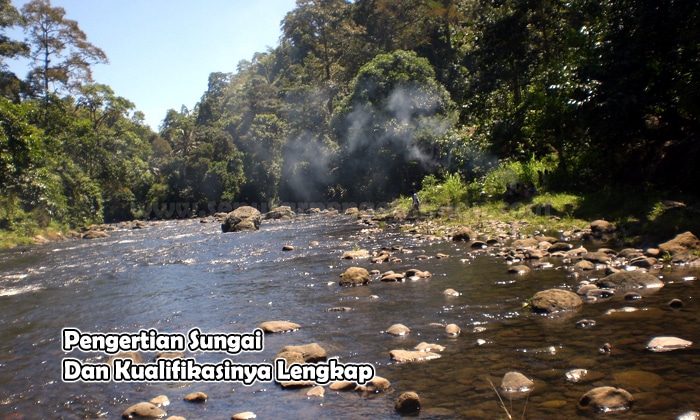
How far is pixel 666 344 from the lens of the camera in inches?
220

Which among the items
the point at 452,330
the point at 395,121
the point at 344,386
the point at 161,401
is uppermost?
the point at 395,121

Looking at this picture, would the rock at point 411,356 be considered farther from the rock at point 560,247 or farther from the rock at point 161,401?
the rock at point 560,247

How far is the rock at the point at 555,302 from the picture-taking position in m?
7.42

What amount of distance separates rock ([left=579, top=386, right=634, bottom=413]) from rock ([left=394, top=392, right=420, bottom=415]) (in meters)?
1.41

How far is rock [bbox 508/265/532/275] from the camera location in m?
10.4

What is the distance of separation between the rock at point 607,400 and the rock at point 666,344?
134 centimetres

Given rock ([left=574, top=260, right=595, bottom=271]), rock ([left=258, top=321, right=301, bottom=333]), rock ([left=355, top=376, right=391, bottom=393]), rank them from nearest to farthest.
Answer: rock ([left=355, top=376, right=391, bottom=393]), rock ([left=258, top=321, right=301, bottom=333]), rock ([left=574, top=260, right=595, bottom=271])

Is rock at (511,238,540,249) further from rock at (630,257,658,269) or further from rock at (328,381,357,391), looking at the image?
rock at (328,381,357,391)

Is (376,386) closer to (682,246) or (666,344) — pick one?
(666,344)

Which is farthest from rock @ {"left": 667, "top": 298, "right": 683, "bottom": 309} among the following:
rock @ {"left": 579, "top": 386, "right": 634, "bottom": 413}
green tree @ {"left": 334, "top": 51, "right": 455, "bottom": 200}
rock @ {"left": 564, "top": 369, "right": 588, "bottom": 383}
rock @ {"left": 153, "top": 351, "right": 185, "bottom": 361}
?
green tree @ {"left": 334, "top": 51, "right": 455, "bottom": 200}

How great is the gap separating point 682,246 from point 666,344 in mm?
5236

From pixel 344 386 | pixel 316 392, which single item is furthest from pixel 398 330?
pixel 316 392

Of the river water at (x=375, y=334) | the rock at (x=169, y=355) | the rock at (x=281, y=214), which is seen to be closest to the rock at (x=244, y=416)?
the river water at (x=375, y=334)

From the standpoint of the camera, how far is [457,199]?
79.4 feet
